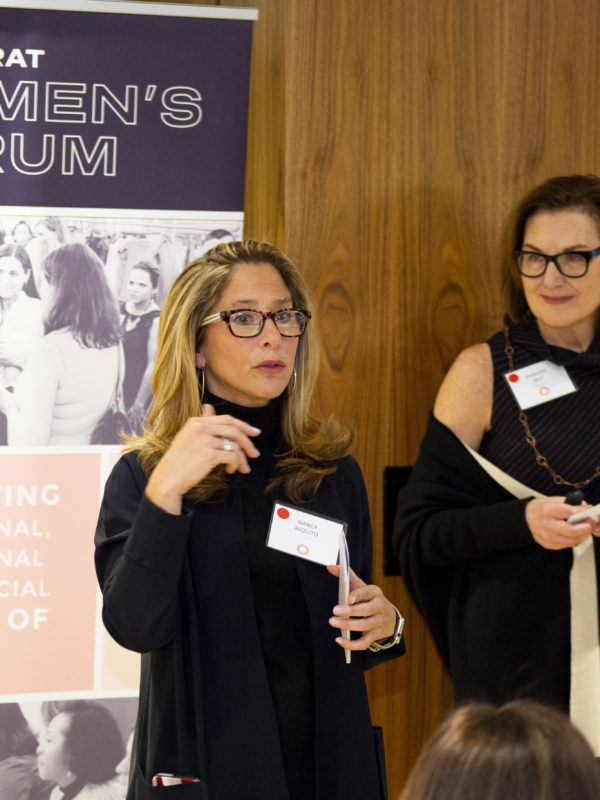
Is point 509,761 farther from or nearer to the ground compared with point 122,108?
nearer to the ground

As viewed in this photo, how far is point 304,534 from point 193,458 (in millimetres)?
275

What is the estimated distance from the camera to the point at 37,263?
8.89 feet

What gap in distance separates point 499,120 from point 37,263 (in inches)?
56.5

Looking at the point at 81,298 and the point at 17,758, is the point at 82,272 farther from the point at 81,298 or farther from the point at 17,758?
the point at 17,758

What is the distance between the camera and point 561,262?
2406 millimetres

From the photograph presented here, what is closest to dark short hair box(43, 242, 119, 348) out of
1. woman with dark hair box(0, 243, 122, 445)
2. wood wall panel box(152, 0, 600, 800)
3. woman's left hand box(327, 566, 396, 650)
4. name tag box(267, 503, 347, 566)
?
woman with dark hair box(0, 243, 122, 445)

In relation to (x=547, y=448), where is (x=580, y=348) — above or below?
above

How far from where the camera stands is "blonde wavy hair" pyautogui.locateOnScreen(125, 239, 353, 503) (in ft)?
5.83

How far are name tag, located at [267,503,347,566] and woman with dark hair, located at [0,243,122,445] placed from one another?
3.88ft

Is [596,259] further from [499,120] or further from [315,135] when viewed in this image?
[315,135]

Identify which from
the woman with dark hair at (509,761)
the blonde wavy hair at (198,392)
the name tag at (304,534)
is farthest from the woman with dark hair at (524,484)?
the woman with dark hair at (509,761)

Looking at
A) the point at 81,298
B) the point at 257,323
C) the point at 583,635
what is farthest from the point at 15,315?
the point at 583,635

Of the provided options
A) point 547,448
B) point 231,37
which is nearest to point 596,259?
point 547,448

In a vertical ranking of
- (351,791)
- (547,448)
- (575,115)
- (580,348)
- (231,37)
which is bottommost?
(351,791)
